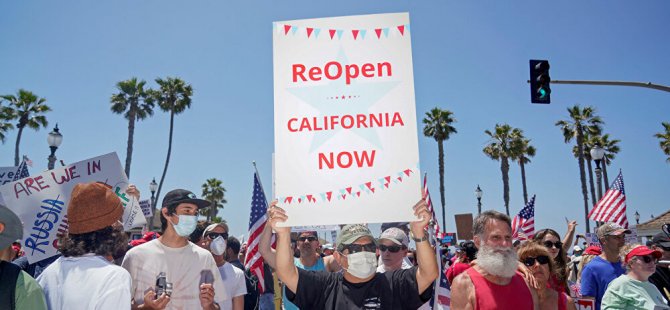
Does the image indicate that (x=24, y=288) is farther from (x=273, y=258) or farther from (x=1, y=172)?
(x=1, y=172)

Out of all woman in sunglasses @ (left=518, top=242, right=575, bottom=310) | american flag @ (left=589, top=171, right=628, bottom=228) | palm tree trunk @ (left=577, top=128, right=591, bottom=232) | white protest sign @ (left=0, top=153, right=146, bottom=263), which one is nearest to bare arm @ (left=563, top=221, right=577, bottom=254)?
woman in sunglasses @ (left=518, top=242, right=575, bottom=310)

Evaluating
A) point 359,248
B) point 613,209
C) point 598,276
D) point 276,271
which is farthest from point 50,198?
point 613,209

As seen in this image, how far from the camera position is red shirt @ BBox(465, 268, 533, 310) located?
383 cm

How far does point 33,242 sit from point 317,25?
467 cm

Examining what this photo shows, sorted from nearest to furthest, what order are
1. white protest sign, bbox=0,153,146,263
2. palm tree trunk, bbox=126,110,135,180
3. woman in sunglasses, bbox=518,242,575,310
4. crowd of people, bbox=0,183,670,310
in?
1. crowd of people, bbox=0,183,670,310
2. woman in sunglasses, bbox=518,242,575,310
3. white protest sign, bbox=0,153,146,263
4. palm tree trunk, bbox=126,110,135,180

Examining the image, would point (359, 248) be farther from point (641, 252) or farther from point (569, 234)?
point (569, 234)

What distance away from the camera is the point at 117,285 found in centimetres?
285

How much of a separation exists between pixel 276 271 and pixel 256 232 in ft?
13.4

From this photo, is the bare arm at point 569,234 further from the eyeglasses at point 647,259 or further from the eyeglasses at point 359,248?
the eyeglasses at point 359,248

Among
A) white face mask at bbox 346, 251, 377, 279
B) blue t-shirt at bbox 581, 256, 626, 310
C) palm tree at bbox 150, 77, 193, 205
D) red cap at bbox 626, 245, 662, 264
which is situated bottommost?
blue t-shirt at bbox 581, 256, 626, 310

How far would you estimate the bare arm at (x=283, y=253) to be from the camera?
11.8 ft

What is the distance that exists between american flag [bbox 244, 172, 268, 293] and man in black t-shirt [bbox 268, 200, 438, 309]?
12.2 ft

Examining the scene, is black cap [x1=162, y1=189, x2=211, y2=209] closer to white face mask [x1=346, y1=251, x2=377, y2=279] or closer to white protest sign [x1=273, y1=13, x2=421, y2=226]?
white protest sign [x1=273, y1=13, x2=421, y2=226]

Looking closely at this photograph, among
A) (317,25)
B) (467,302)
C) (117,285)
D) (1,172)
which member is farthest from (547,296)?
(1,172)
